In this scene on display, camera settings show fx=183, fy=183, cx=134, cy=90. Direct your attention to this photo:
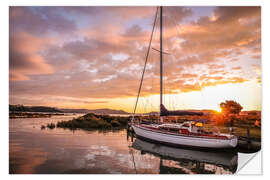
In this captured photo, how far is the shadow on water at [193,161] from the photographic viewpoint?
5.32m

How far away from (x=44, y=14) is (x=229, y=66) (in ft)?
21.1

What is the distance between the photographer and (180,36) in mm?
6957

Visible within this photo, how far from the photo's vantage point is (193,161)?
20.3 ft

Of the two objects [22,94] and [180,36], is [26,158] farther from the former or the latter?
[180,36]

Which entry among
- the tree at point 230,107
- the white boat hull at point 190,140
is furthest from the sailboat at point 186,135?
the tree at point 230,107

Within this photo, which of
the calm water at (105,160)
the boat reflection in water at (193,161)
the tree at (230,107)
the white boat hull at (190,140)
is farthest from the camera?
the white boat hull at (190,140)

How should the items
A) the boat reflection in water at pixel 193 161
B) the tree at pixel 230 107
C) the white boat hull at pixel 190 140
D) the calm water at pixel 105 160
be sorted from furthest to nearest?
the white boat hull at pixel 190 140
the tree at pixel 230 107
the boat reflection in water at pixel 193 161
the calm water at pixel 105 160

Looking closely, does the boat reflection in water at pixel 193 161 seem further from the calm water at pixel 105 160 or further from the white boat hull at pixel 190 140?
the white boat hull at pixel 190 140

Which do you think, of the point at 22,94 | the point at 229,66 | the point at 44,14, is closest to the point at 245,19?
the point at 229,66

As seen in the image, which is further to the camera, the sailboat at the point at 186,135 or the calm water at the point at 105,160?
the sailboat at the point at 186,135

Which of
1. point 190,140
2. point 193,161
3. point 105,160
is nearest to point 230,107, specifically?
point 190,140

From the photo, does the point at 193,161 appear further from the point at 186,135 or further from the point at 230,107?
the point at 230,107
